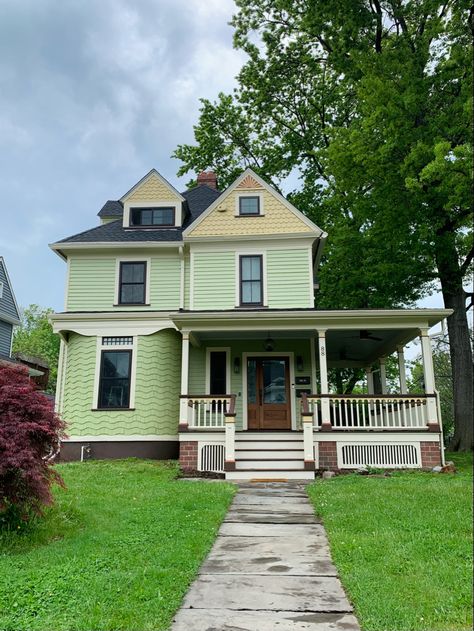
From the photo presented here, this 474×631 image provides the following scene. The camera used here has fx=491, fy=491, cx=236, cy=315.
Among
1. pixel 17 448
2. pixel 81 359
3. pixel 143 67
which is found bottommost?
pixel 17 448

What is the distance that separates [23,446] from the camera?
17.5ft

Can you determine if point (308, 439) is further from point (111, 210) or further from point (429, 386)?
point (111, 210)

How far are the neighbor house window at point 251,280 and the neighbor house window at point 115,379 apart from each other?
3.51m

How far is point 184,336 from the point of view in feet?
38.1

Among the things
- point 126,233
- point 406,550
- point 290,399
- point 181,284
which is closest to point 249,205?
point 181,284

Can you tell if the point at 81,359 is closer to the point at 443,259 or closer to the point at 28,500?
the point at 28,500

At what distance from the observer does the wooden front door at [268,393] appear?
13.1m

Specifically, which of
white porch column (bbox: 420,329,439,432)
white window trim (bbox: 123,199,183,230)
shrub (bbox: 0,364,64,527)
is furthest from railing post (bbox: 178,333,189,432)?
white porch column (bbox: 420,329,439,432)

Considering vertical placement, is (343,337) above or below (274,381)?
above

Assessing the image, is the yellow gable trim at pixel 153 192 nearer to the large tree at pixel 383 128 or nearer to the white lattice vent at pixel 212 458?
the large tree at pixel 383 128

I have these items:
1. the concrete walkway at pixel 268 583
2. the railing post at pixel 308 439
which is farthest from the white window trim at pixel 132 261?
the concrete walkway at pixel 268 583

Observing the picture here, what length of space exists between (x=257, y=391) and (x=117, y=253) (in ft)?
18.5

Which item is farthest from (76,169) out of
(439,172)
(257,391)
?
(439,172)

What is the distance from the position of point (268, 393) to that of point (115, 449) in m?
4.25
